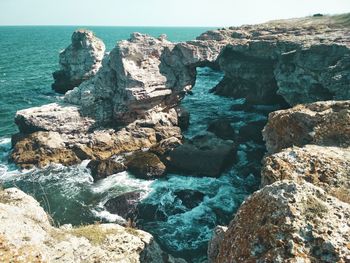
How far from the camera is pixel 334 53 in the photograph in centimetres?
3762

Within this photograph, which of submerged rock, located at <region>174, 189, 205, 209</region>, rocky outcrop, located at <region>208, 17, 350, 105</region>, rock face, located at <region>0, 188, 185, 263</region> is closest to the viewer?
rock face, located at <region>0, 188, 185, 263</region>

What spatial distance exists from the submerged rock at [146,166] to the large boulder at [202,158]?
1.18 metres

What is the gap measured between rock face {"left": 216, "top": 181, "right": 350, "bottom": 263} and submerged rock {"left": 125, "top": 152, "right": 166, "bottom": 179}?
24658 mm

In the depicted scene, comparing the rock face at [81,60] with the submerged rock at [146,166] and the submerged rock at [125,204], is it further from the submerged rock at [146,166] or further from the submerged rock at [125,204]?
the submerged rock at [125,204]

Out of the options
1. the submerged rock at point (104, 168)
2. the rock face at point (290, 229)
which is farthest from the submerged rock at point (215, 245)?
the submerged rock at point (104, 168)

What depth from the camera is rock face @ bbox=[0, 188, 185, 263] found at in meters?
8.00

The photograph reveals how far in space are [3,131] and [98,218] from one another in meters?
24.5

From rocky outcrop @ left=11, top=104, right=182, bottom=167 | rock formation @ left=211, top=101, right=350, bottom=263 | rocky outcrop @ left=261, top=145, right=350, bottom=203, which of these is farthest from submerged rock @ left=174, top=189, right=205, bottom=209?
rock formation @ left=211, top=101, right=350, bottom=263

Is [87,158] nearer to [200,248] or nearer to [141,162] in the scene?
[141,162]

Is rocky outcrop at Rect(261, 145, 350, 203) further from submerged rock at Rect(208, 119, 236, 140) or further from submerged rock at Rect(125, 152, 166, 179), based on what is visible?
submerged rock at Rect(208, 119, 236, 140)

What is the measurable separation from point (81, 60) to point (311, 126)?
171 feet

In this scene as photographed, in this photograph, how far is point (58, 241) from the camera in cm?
938

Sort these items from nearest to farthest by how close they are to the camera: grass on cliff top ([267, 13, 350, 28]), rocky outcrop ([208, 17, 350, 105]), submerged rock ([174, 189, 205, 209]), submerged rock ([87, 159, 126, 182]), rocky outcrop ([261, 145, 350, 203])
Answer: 1. rocky outcrop ([261, 145, 350, 203])
2. submerged rock ([174, 189, 205, 209])
3. submerged rock ([87, 159, 126, 182])
4. rocky outcrop ([208, 17, 350, 105])
5. grass on cliff top ([267, 13, 350, 28])

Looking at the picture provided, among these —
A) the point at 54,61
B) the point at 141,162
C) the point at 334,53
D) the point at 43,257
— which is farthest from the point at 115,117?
the point at 54,61
